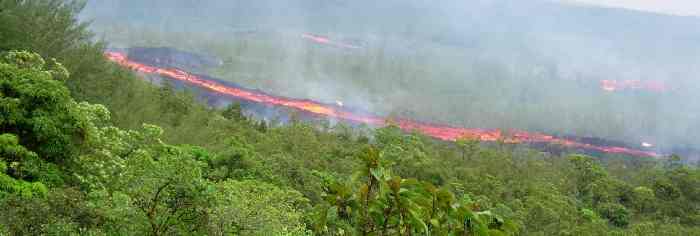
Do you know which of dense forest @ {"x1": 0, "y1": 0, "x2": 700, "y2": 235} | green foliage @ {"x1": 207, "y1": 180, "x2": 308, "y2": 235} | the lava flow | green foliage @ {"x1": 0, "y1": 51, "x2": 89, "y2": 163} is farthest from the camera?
the lava flow

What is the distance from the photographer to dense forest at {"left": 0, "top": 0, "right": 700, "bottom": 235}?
8.11m

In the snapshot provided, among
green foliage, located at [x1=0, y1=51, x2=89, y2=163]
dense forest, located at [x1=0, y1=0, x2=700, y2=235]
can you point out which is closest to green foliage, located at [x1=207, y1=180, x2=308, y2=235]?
dense forest, located at [x1=0, y1=0, x2=700, y2=235]

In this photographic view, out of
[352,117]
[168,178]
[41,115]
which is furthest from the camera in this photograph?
[352,117]

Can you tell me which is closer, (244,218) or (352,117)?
(244,218)

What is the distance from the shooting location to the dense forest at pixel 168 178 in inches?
319

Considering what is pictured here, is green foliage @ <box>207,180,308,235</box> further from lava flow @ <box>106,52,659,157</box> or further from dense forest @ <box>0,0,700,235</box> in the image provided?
lava flow @ <box>106,52,659,157</box>

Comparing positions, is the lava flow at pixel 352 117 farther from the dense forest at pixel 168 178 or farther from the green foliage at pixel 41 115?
the green foliage at pixel 41 115

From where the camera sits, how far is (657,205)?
56.6 meters

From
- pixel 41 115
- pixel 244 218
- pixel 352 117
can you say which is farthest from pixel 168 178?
pixel 352 117

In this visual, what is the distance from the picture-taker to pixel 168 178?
12031 millimetres

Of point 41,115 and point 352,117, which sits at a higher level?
point 41,115

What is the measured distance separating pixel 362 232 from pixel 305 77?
174 meters

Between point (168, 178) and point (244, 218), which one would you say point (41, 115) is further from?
point (168, 178)

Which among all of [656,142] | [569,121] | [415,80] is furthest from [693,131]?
[415,80]
